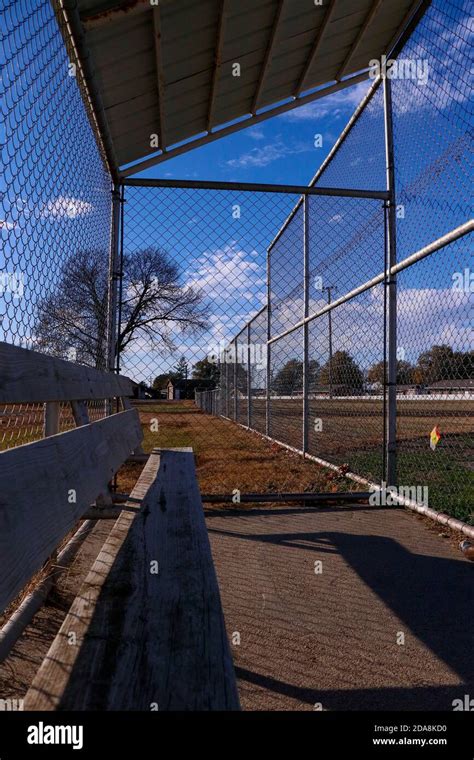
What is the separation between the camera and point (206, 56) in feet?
13.8

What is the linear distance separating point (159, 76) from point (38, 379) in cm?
322

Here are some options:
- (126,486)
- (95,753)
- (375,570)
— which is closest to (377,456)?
(126,486)

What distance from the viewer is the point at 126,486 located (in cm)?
600

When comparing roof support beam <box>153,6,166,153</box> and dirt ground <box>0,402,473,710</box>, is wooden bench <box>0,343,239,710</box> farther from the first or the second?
roof support beam <box>153,6,166,153</box>

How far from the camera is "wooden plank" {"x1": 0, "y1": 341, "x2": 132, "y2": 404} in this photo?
1.46 m

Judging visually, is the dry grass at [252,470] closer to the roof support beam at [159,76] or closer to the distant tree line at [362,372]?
the distant tree line at [362,372]

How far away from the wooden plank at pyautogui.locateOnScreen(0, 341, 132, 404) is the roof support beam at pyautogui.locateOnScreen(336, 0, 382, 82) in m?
3.87

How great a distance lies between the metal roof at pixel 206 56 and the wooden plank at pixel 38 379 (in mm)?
2044

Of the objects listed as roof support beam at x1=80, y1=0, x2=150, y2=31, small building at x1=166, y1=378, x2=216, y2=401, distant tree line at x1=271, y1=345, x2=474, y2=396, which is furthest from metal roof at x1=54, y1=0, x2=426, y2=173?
small building at x1=166, y1=378, x2=216, y2=401

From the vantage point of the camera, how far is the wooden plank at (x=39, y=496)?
3.93 feet

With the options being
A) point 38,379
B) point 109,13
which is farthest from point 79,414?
point 109,13

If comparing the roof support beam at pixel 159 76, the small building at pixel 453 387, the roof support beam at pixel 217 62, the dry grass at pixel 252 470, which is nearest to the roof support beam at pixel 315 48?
the roof support beam at pixel 217 62

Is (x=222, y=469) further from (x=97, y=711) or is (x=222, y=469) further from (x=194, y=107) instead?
(x=97, y=711)

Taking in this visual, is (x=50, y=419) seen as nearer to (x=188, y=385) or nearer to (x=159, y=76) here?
(x=159, y=76)
